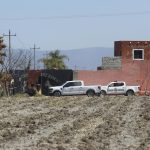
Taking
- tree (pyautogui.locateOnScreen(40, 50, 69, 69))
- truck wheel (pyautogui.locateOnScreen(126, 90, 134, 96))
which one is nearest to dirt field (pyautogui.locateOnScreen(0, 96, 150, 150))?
truck wheel (pyautogui.locateOnScreen(126, 90, 134, 96))

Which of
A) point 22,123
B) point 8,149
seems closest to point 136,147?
point 8,149

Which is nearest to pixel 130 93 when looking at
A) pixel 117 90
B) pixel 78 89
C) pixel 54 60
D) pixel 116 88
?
pixel 117 90

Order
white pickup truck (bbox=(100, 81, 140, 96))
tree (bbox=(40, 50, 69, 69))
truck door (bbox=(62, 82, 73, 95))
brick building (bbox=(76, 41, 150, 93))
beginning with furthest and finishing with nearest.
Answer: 1. tree (bbox=(40, 50, 69, 69))
2. brick building (bbox=(76, 41, 150, 93))
3. white pickup truck (bbox=(100, 81, 140, 96))
4. truck door (bbox=(62, 82, 73, 95))

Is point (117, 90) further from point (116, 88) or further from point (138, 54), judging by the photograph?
point (138, 54)

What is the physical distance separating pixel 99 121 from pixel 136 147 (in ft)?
29.5

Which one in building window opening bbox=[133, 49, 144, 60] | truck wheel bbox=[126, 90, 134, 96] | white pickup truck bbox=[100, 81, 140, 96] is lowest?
truck wheel bbox=[126, 90, 134, 96]

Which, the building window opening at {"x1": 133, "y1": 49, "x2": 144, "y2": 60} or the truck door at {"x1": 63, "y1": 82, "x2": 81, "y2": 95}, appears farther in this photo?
the building window opening at {"x1": 133, "y1": 49, "x2": 144, "y2": 60}

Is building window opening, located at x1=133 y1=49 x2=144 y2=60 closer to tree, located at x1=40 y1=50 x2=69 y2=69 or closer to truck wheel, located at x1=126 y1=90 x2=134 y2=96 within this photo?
truck wheel, located at x1=126 y1=90 x2=134 y2=96

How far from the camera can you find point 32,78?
73.1m

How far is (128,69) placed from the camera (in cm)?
7825

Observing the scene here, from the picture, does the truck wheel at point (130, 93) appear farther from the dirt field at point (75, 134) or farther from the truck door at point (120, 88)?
the dirt field at point (75, 134)

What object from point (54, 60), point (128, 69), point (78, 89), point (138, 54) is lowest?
point (78, 89)

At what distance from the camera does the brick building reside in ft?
247

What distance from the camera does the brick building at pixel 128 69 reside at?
7538 centimetres
